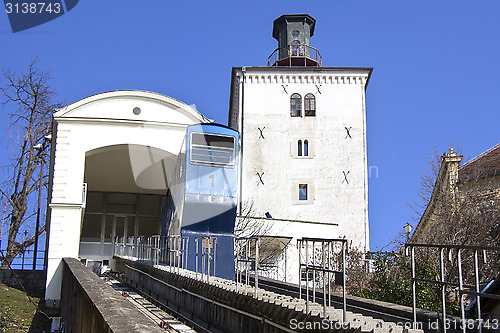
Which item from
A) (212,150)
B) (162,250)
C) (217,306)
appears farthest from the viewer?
(162,250)

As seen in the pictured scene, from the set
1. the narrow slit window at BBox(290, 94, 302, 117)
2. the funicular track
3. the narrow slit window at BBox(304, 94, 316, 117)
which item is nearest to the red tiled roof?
the narrow slit window at BBox(304, 94, 316, 117)

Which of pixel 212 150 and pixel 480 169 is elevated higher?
pixel 480 169

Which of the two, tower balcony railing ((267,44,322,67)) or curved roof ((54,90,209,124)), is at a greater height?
tower balcony railing ((267,44,322,67))

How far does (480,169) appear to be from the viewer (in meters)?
25.8

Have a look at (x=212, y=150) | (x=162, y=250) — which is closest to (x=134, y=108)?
(x=162, y=250)

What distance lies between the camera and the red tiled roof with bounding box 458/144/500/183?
2475cm

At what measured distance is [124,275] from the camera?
20906 mm

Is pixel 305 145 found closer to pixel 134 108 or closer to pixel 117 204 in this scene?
pixel 117 204

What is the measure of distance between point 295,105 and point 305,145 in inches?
118

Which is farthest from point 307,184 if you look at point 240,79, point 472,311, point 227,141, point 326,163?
point 472,311

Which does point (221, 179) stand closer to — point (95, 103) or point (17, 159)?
point (95, 103)

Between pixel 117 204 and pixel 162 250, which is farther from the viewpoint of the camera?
pixel 117 204

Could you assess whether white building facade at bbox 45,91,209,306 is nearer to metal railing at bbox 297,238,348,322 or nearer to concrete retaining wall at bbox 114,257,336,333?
concrete retaining wall at bbox 114,257,336,333

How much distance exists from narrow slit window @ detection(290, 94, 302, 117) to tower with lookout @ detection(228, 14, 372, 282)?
0.07 meters
